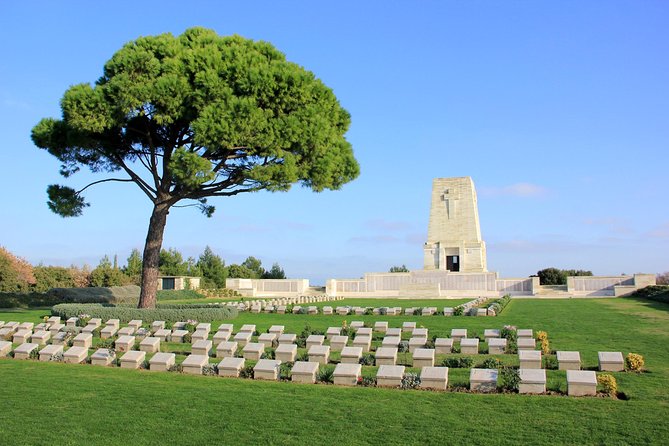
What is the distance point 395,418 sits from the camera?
7.06 metres

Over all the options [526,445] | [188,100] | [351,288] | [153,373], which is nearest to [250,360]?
[153,373]

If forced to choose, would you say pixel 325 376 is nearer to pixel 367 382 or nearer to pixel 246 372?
pixel 367 382

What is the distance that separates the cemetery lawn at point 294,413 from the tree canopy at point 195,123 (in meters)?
9.05

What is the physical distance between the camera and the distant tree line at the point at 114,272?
30.8m

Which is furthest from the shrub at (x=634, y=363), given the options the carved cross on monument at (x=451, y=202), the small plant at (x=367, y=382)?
the carved cross on monument at (x=451, y=202)

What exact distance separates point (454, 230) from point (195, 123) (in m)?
28.6

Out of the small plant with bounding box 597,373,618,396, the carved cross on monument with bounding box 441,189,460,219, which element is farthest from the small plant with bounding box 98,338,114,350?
the carved cross on monument with bounding box 441,189,460,219

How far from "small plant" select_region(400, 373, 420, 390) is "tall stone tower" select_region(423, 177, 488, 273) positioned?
1329 inches

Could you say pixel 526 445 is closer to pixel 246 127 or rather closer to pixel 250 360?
pixel 250 360

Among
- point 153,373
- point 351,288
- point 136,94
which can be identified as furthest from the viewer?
point 351,288

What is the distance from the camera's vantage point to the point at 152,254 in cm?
1922

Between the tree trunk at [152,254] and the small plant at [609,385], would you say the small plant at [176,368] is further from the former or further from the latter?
the tree trunk at [152,254]

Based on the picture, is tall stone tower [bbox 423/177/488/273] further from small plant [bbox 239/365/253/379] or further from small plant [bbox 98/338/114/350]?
small plant [bbox 239/365/253/379]

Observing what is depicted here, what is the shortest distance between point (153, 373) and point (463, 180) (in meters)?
35.9
